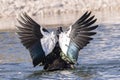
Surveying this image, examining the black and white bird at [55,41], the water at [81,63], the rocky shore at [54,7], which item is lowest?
the rocky shore at [54,7]

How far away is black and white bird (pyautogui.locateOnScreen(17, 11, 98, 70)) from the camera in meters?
10.9

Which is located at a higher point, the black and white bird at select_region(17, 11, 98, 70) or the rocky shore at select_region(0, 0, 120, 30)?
the black and white bird at select_region(17, 11, 98, 70)

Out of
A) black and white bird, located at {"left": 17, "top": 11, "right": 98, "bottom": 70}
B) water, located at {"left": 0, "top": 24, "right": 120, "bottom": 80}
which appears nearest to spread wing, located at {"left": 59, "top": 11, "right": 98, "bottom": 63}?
black and white bird, located at {"left": 17, "top": 11, "right": 98, "bottom": 70}

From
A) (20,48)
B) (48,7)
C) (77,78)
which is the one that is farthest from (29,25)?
(48,7)

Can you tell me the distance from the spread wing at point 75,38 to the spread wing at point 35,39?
9.6 inches

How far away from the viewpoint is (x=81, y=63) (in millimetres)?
11969

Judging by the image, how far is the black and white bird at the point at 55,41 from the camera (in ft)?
35.9

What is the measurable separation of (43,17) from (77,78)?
13.6 m

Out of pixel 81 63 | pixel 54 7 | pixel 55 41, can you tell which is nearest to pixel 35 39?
pixel 55 41

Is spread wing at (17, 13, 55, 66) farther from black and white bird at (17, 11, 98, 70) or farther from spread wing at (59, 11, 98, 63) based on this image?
spread wing at (59, 11, 98, 63)

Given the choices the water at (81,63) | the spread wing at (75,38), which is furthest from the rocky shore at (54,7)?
the spread wing at (75,38)

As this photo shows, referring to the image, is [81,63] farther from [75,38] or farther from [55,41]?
[55,41]

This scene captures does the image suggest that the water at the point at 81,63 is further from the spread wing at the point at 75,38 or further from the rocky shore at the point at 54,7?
the rocky shore at the point at 54,7

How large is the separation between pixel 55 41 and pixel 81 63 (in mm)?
1221
